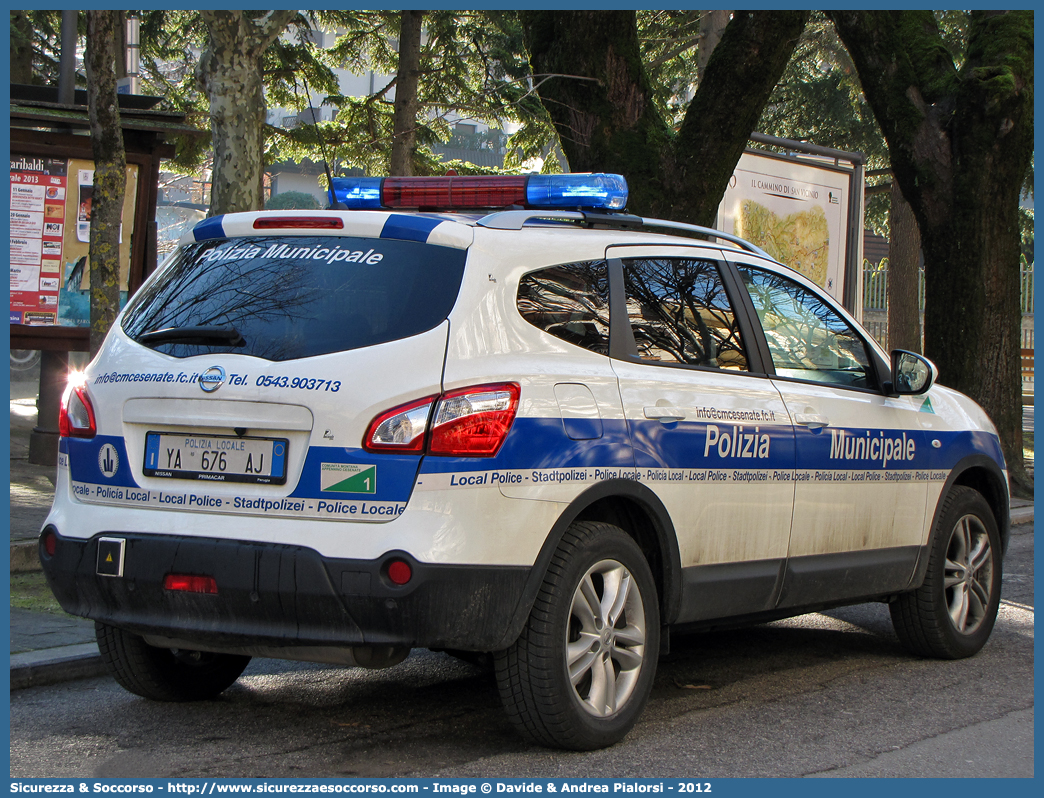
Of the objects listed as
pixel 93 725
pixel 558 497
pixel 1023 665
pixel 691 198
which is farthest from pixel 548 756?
pixel 691 198

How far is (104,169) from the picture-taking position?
8.08 meters

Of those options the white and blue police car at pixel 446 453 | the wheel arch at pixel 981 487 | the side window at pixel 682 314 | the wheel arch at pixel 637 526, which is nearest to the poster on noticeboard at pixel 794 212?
the wheel arch at pixel 981 487

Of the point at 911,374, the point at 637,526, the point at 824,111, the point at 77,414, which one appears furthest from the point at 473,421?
the point at 824,111

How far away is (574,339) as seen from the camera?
455cm

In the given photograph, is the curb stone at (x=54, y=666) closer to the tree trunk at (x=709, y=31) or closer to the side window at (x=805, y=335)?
the side window at (x=805, y=335)

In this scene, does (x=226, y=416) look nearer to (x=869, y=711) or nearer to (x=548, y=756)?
(x=548, y=756)

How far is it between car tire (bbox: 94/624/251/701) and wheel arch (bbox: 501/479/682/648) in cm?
168

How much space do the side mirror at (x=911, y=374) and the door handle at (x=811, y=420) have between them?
0.65m

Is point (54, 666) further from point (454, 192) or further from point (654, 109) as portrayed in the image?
point (654, 109)

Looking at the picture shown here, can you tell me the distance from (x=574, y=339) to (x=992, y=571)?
125 inches

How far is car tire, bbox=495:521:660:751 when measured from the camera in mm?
4211

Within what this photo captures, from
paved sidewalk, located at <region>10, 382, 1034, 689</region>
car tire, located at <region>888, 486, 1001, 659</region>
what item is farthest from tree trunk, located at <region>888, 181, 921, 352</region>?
paved sidewalk, located at <region>10, 382, 1034, 689</region>

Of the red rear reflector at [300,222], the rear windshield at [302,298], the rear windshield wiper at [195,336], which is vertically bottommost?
the rear windshield wiper at [195,336]

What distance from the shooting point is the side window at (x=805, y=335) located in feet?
18.1
